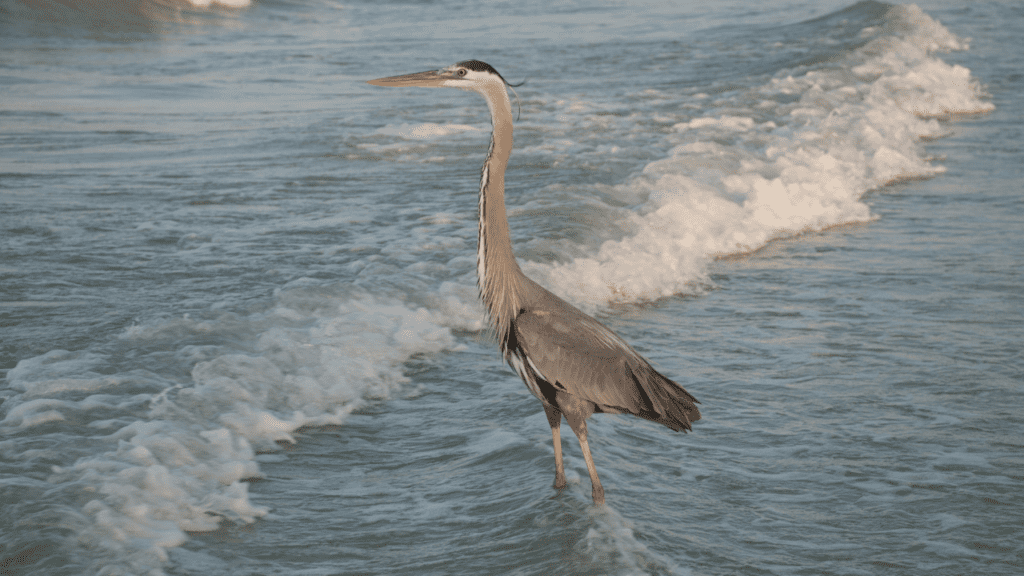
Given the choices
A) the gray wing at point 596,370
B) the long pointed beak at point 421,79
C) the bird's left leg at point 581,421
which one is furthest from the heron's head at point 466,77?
the bird's left leg at point 581,421

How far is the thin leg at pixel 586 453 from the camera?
3887mm

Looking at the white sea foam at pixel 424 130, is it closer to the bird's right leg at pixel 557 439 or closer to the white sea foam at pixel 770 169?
the white sea foam at pixel 770 169

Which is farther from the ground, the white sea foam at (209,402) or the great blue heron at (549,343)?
the great blue heron at (549,343)

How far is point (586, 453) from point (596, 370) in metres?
0.34

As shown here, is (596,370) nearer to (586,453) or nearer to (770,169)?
(586,453)

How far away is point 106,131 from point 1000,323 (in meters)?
10.2

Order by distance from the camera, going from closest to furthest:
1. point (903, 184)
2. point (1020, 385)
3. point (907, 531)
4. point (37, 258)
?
point (907, 531)
point (1020, 385)
point (37, 258)
point (903, 184)

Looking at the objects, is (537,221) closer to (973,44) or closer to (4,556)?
(4,556)

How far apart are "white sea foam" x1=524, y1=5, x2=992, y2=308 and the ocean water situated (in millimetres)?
50

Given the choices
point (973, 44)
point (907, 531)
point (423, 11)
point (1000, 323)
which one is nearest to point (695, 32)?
point (973, 44)

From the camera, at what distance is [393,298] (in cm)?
660

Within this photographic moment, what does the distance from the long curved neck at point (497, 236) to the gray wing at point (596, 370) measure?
96 mm

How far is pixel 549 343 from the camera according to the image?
3.93 metres

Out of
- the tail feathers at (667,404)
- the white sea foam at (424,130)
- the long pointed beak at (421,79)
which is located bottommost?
the tail feathers at (667,404)
